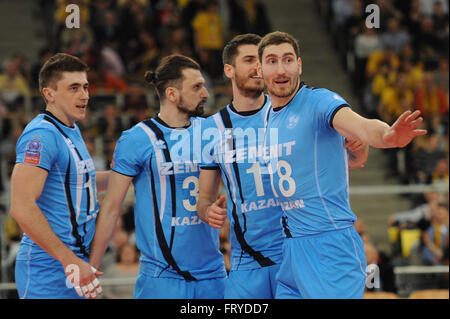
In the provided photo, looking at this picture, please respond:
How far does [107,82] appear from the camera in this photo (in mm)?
14516

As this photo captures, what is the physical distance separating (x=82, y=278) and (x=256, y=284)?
1.32 metres

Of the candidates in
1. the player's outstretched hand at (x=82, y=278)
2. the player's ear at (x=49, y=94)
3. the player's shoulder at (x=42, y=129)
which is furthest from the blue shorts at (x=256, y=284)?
the player's ear at (x=49, y=94)

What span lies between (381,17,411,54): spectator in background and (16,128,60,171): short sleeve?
11553 millimetres

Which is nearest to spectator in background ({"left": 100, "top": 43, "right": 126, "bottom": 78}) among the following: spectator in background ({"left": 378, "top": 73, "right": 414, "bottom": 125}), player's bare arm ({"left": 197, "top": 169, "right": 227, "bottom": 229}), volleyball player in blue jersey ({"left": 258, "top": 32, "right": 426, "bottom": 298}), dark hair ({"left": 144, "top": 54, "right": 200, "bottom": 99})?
spectator in background ({"left": 378, "top": 73, "right": 414, "bottom": 125})

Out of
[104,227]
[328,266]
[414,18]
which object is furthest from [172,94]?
[414,18]

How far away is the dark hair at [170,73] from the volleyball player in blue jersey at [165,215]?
34 centimetres

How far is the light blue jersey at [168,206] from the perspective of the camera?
5910mm

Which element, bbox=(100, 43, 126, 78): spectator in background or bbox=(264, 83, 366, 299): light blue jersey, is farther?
bbox=(100, 43, 126, 78): spectator in background

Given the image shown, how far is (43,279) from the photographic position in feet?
18.5

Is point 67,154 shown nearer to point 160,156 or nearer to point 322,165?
point 160,156

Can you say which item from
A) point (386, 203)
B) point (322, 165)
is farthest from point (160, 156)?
point (386, 203)

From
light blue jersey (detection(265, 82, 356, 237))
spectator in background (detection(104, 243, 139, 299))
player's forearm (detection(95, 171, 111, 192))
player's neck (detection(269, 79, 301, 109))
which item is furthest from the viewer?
spectator in background (detection(104, 243, 139, 299))

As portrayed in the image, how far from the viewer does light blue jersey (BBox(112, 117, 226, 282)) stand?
5.91 metres

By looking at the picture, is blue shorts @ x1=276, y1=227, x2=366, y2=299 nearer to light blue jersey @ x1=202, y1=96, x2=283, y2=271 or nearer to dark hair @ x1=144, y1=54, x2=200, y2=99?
light blue jersey @ x1=202, y1=96, x2=283, y2=271
